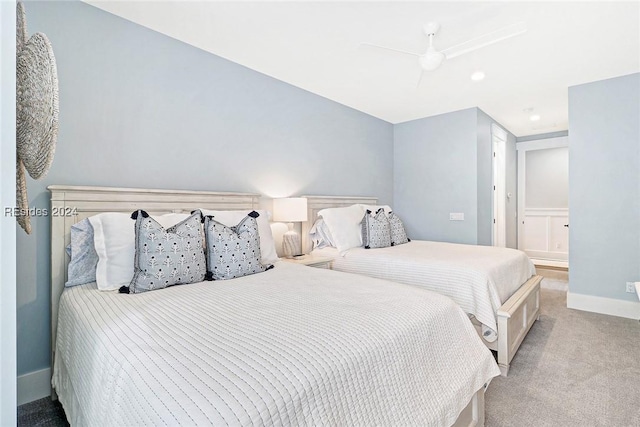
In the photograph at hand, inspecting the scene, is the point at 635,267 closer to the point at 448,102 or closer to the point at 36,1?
the point at 448,102

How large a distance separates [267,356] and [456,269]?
1.84 metres

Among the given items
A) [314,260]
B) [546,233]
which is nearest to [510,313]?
[314,260]

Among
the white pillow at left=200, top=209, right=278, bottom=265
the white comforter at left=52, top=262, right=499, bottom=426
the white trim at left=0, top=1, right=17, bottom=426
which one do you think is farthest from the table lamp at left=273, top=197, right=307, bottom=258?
the white trim at left=0, top=1, right=17, bottom=426

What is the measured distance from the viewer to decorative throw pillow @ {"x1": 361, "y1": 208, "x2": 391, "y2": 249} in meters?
3.20

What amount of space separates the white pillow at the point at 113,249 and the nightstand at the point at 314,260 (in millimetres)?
1344

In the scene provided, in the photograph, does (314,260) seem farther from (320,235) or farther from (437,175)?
(437,175)

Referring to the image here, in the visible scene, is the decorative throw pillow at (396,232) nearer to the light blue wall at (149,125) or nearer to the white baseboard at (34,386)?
the light blue wall at (149,125)

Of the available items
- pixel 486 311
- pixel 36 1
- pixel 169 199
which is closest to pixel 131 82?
pixel 36 1

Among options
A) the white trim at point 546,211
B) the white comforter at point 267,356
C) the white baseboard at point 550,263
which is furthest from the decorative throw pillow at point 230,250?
the white trim at point 546,211

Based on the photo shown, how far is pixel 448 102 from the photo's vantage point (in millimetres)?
3889

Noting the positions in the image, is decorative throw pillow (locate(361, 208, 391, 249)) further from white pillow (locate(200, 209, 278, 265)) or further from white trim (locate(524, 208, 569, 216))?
white trim (locate(524, 208, 569, 216))

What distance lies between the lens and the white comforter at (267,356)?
2.47 feet

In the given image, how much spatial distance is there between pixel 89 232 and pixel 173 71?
139cm

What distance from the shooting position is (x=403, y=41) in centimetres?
247
